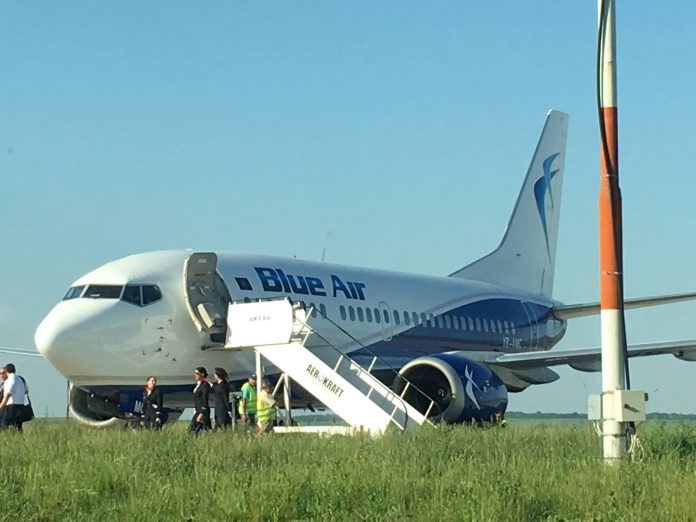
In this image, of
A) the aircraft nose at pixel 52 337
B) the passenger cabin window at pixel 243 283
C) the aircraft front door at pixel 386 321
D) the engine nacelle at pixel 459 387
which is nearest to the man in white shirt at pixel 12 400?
the aircraft nose at pixel 52 337

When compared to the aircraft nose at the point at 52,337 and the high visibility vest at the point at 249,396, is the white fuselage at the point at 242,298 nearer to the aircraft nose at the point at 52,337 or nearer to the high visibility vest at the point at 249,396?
the aircraft nose at the point at 52,337

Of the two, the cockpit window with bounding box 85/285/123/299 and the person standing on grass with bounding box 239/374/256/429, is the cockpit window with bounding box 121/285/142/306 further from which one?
the person standing on grass with bounding box 239/374/256/429

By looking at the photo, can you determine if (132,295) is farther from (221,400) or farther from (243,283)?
(221,400)

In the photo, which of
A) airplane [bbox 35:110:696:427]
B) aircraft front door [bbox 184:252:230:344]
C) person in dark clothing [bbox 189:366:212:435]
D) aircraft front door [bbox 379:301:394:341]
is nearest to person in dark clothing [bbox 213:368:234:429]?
person in dark clothing [bbox 189:366:212:435]

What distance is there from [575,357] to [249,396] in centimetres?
811

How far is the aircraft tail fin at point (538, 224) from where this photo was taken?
35688mm

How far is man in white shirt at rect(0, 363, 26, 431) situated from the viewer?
20859 millimetres

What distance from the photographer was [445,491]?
36.8 feet

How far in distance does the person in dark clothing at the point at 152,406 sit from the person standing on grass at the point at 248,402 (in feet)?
4.38

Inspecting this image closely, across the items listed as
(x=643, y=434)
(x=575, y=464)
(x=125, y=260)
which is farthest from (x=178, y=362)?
(x=575, y=464)

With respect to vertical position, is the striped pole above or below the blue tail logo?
below

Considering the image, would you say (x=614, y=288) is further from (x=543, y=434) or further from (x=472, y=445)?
(x=543, y=434)

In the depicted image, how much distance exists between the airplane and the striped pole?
288 inches

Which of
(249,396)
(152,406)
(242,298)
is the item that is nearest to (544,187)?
(242,298)
